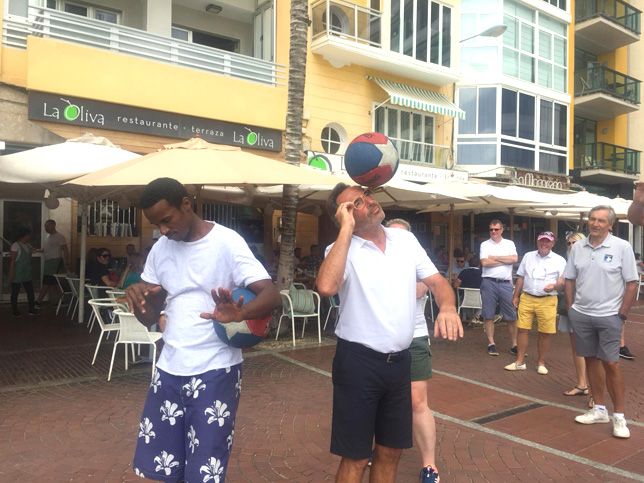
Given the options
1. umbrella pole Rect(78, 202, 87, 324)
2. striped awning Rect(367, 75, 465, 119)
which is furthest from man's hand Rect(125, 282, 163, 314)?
striped awning Rect(367, 75, 465, 119)

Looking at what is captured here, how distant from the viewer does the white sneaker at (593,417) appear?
474 centimetres

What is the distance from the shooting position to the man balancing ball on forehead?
234 cm

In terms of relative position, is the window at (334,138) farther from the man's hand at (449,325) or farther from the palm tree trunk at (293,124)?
the man's hand at (449,325)

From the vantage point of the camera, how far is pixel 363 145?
2.64 meters

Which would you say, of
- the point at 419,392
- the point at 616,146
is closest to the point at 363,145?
the point at 419,392

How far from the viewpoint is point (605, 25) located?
74.2 ft

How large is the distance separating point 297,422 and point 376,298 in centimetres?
252

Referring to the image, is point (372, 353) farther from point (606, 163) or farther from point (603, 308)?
point (606, 163)

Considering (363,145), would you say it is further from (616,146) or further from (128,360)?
(616,146)

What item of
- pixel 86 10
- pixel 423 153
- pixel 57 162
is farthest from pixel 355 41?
pixel 57 162

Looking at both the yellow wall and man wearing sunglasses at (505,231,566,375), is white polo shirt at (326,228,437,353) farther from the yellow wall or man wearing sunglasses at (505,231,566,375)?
the yellow wall

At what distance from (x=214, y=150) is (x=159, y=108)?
607 cm

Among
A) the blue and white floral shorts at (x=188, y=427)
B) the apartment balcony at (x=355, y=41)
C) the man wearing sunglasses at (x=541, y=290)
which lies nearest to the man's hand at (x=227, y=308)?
the blue and white floral shorts at (x=188, y=427)

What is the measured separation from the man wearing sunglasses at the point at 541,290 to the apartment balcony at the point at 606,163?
724 inches
